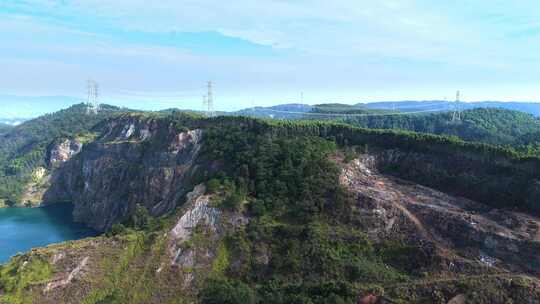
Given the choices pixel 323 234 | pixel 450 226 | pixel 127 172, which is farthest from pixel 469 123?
pixel 323 234

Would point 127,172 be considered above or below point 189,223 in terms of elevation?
below

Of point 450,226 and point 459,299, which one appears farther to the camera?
point 450,226

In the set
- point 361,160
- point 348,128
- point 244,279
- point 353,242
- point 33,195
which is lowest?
point 33,195

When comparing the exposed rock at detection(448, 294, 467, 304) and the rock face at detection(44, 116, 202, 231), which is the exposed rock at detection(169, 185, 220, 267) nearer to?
the rock face at detection(44, 116, 202, 231)

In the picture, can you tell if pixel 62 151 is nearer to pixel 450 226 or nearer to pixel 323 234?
pixel 323 234

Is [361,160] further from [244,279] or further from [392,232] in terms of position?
[244,279]

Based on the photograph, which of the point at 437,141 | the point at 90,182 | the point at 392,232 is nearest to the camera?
the point at 392,232

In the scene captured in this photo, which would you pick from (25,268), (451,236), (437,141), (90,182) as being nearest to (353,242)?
(451,236)
